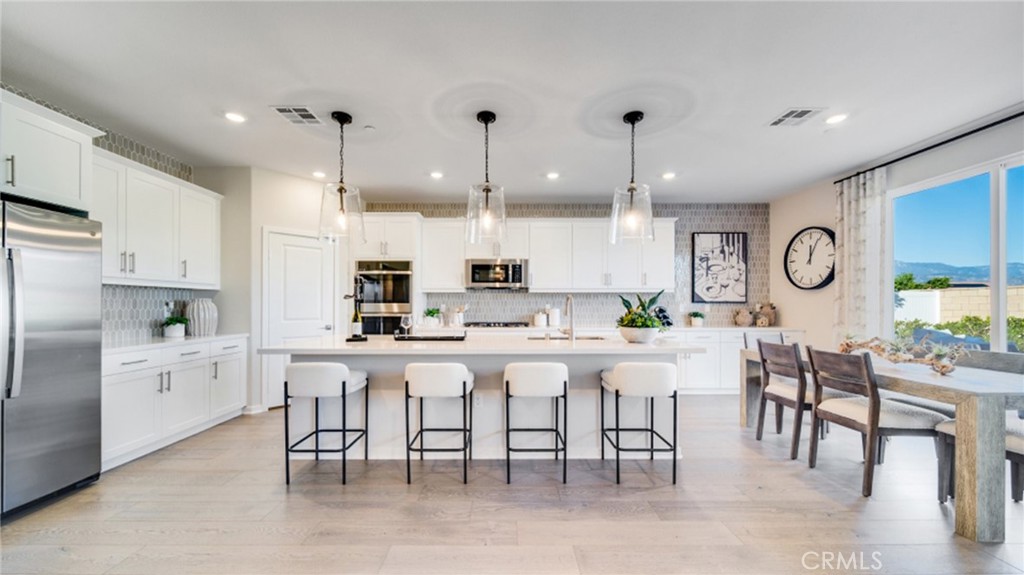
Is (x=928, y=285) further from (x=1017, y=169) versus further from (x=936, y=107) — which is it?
(x=936, y=107)

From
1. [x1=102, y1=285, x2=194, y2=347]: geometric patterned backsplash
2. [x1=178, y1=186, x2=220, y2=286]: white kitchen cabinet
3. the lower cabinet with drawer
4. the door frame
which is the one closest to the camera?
the lower cabinet with drawer

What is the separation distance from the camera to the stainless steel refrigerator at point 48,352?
7.19ft

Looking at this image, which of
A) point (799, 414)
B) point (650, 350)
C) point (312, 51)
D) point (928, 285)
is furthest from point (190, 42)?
point (928, 285)

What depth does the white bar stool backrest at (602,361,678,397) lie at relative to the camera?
9.11ft

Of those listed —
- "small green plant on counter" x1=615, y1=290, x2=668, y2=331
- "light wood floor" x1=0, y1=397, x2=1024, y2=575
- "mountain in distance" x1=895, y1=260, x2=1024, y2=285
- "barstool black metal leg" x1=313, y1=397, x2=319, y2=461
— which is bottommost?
"light wood floor" x1=0, y1=397, x2=1024, y2=575

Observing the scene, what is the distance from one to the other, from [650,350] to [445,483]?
5.59 feet

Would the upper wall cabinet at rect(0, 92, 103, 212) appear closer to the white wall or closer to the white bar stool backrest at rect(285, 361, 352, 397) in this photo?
the white bar stool backrest at rect(285, 361, 352, 397)

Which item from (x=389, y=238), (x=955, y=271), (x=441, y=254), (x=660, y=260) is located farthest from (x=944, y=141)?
(x=389, y=238)

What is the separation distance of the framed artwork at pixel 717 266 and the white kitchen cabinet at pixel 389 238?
4.04m

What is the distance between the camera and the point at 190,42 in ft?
7.38

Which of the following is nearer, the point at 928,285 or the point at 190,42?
the point at 190,42

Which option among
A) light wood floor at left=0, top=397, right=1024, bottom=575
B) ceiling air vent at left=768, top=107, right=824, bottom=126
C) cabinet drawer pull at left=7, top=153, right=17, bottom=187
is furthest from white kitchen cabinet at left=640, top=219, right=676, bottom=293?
cabinet drawer pull at left=7, top=153, right=17, bottom=187

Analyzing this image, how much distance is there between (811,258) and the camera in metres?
5.14

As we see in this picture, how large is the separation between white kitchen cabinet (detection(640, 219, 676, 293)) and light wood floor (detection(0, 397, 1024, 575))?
280 cm
